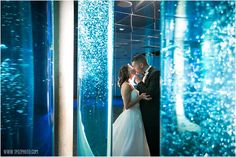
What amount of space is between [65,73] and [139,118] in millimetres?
1158

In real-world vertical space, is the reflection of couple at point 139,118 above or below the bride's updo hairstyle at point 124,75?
below

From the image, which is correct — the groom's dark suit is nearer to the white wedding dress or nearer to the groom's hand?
the white wedding dress

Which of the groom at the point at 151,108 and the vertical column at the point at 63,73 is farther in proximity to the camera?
the groom at the point at 151,108

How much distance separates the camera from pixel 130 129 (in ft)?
8.46

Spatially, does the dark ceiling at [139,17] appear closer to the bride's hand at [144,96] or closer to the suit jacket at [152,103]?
the suit jacket at [152,103]

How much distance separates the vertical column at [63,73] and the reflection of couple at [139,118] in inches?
36.2

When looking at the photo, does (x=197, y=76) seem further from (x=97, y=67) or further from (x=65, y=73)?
(x=65, y=73)

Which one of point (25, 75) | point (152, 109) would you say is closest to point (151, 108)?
point (152, 109)

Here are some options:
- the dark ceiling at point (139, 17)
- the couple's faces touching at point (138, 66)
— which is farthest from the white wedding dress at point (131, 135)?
the dark ceiling at point (139, 17)

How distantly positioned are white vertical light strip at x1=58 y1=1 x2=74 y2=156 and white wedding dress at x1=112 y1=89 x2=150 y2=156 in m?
0.88

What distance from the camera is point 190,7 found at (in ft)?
4.82

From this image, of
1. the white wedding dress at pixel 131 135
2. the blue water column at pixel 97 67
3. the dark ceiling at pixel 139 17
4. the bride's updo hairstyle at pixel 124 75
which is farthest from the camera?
the dark ceiling at pixel 139 17

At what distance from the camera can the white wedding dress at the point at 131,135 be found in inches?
98.5

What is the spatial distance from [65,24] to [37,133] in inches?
29.4
